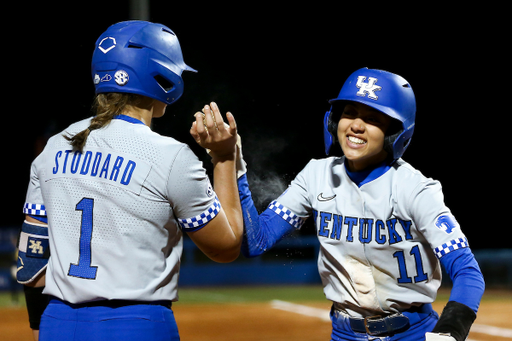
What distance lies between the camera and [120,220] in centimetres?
206

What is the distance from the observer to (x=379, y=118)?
9.84 ft

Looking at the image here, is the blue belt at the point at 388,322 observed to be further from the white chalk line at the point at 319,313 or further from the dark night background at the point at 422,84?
the dark night background at the point at 422,84

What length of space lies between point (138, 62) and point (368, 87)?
1200 millimetres

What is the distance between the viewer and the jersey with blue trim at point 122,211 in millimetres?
2051

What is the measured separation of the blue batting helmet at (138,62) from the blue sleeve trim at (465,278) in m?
1.37

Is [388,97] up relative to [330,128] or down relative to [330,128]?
up

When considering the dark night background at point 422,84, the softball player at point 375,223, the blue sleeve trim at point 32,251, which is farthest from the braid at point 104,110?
the dark night background at point 422,84

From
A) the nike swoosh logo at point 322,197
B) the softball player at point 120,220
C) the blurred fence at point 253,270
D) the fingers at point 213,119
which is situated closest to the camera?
the softball player at point 120,220

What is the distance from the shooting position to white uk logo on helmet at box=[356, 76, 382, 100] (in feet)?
9.54

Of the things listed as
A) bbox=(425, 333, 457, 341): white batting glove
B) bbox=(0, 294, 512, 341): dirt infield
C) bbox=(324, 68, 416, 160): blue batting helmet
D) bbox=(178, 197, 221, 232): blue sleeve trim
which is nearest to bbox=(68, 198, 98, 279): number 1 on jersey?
bbox=(178, 197, 221, 232): blue sleeve trim

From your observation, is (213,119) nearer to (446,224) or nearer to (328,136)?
(328,136)

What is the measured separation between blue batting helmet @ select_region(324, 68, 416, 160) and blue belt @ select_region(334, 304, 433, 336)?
2.54 ft

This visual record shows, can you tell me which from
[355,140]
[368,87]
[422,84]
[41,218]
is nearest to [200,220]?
[41,218]

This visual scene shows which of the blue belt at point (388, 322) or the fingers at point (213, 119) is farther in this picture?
the blue belt at point (388, 322)
